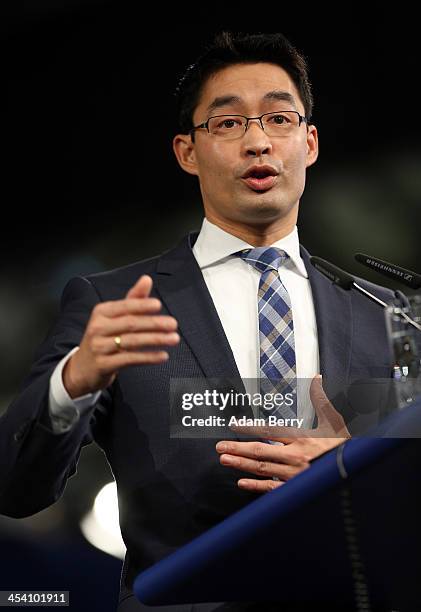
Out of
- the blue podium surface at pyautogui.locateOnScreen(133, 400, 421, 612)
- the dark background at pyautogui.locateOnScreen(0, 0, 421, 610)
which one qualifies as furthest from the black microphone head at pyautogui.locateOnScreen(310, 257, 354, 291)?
the dark background at pyautogui.locateOnScreen(0, 0, 421, 610)

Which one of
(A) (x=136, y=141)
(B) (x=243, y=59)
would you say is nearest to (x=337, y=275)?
(B) (x=243, y=59)

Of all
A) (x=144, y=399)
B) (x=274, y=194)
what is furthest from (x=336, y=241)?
(x=144, y=399)

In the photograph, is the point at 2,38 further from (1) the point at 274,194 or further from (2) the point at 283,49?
(1) the point at 274,194

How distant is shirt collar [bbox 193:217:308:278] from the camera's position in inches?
84.5

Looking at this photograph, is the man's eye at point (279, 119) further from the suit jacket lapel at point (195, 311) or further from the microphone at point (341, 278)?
the microphone at point (341, 278)

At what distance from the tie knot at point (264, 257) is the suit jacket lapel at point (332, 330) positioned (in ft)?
0.28

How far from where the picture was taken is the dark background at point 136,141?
2.74 metres

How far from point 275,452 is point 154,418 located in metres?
0.34

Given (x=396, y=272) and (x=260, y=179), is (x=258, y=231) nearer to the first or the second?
(x=260, y=179)

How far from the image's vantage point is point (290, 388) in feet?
6.08

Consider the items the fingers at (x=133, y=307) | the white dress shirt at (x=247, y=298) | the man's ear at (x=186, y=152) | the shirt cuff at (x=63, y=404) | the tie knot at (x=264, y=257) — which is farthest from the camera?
the man's ear at (x=186, y=152)

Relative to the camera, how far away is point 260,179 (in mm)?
2141

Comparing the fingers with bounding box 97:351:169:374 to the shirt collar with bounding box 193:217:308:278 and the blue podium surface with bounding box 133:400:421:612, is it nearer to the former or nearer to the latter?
the blue podium surface with bounding box 133:400:421:612

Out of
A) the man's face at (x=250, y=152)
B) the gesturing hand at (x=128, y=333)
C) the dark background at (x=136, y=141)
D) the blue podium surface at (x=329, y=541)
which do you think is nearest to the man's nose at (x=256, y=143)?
the man's face at (x=250, y=152)
